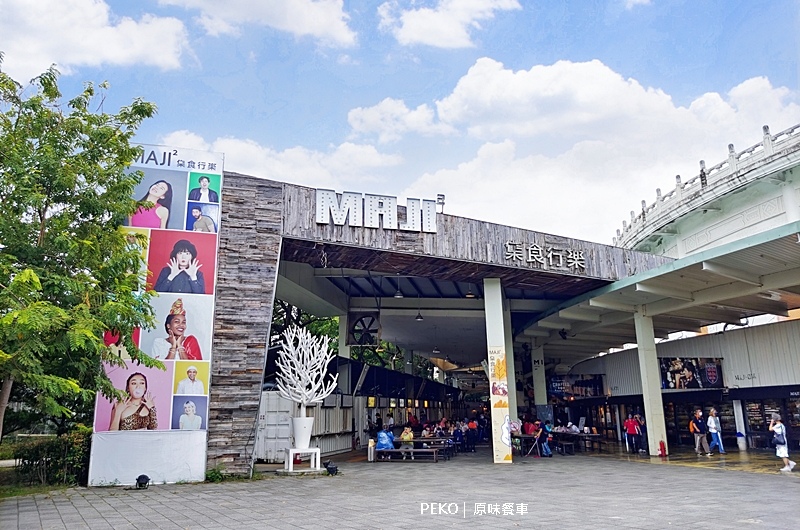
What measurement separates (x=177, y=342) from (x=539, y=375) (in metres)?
18.9

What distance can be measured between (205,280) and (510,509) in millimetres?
8025

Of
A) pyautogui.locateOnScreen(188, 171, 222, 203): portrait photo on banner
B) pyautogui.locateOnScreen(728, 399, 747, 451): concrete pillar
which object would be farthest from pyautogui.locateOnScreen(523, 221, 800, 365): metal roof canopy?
pyautogui.locateOnScreen(188, 171, 222, 203): portrait photo on banner

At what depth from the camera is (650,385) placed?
1756cm

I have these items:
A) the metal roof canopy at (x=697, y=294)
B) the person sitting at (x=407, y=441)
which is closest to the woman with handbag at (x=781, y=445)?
the metal roof canopy at (x=697, y=294)

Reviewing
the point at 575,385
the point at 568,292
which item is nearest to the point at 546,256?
the point at 568,292

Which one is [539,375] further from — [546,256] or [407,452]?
[546,256]

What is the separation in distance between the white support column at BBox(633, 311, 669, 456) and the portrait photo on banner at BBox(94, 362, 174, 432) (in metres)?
13.4

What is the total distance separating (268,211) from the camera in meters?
13.3

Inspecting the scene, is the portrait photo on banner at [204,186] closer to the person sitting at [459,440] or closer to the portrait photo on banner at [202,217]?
the portrait photo on banner at [202,217]

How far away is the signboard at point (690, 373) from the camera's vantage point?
1838cm

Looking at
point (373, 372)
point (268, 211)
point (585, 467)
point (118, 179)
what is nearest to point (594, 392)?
point (373, 372)

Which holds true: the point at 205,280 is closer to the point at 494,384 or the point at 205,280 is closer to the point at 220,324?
the point at 220,324

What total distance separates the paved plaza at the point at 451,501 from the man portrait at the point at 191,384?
1830mm

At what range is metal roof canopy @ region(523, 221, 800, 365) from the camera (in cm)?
1253
